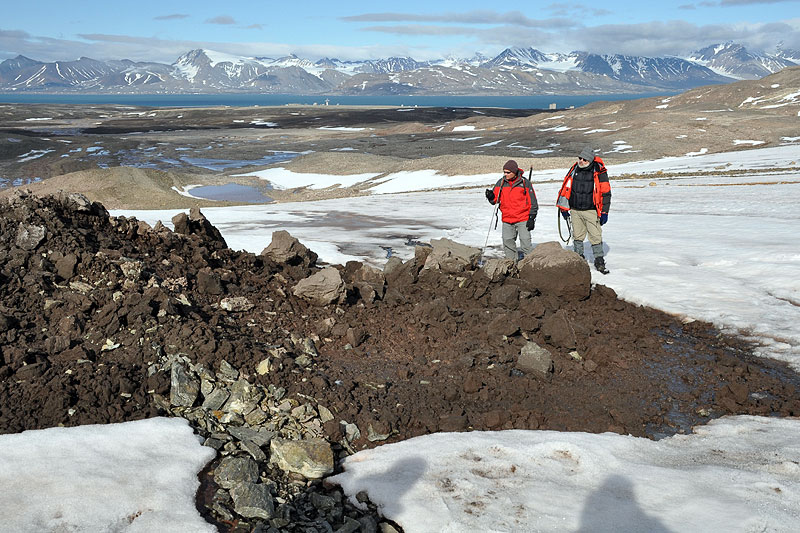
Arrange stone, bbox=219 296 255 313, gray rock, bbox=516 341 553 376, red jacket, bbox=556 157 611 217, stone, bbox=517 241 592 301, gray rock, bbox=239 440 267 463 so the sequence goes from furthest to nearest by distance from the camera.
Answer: red jacket, bbox=556 157 611 217 < stone, bbox=517 241 592 301 < stone, bbox=219 296 255 313 < gray rock, bbox=516 341 553 376 < gray rock, bbox=239 440 267 463

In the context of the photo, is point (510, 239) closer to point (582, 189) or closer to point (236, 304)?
point (582, 189)

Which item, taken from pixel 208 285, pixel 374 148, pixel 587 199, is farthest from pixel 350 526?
pixel 374 148

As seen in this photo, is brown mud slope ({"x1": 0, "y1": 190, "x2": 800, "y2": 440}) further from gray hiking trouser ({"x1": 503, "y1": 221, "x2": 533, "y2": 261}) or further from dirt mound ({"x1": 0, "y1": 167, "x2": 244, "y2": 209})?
dirt mound ({"x1": 0, "y1": 167, "x2": 244, "y2": 209})

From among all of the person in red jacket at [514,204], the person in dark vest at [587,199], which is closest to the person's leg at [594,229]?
the person in dark vest at [587,199]

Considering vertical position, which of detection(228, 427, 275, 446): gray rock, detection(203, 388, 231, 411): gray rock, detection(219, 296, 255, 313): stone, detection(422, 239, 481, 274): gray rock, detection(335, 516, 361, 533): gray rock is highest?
detection(422, 239, 481, 274): gray rock

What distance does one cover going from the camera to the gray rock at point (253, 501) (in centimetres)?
414

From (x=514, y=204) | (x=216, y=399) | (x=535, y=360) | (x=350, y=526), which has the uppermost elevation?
(x=514, y=204)

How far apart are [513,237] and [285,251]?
3667 mm

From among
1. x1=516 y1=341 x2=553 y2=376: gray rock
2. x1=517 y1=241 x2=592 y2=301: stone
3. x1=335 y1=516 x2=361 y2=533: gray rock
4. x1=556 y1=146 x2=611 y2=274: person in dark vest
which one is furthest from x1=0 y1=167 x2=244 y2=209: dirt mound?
x1=335 y1=516 x2=361 y2=533: gray rock

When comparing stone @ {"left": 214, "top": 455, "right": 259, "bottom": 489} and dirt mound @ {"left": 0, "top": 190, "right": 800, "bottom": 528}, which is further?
dirt mound @ {"left": 0, "top": 190, "right": 800, "bottom": 528}

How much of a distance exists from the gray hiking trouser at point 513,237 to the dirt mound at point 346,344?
4.27 ft

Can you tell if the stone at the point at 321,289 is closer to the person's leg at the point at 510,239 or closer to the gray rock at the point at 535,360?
the gray rock at the point at 535,360

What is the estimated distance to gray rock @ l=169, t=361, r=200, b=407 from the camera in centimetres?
545

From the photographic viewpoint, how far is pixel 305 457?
4.75 meters
